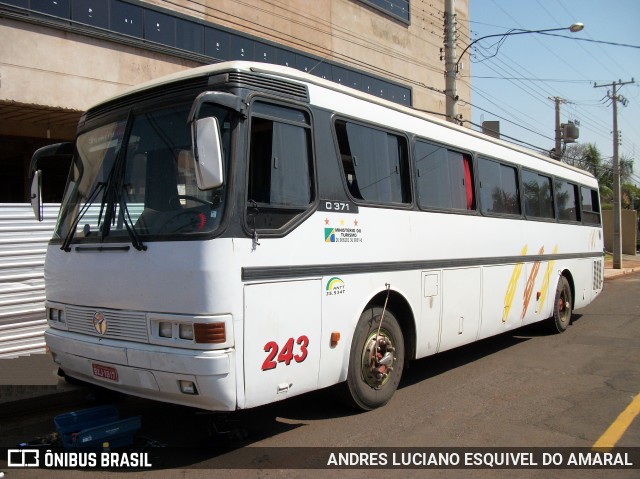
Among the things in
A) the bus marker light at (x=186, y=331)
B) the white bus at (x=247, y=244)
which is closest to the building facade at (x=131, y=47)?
the white bus at (x=247, y=244)

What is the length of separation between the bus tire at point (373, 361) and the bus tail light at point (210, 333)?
1.64 meters

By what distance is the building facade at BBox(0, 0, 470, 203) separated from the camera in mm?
14164

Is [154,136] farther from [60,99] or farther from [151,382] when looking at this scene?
[60,99]

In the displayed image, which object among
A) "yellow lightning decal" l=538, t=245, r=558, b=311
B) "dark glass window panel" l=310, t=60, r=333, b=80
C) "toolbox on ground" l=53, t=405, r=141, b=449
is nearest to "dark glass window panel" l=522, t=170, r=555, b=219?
"yellow lightning decal" l=538, t=245, r=558, b=311

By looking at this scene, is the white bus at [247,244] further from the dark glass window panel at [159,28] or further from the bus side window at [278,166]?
the dark glass window panel at [159,28]

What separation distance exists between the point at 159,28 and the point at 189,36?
1042mm

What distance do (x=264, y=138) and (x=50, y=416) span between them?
3685mm

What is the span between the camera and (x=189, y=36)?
685 inches

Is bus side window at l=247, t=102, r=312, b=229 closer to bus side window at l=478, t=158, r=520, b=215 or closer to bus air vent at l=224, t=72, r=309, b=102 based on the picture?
bus air vent at l=224, t=72, r=309, b=102

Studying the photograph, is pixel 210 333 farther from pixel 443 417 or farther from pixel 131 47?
pixel 131 47

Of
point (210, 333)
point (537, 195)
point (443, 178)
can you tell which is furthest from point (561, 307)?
point (210, 333)

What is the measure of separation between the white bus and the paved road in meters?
0.48

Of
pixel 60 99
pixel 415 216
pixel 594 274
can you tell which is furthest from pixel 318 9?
pixel 415 216

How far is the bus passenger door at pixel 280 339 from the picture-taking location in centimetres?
421
